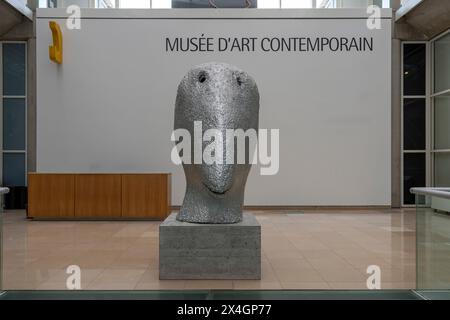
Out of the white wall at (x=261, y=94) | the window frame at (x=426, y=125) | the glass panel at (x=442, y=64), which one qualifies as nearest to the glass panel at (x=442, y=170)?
the window frame at (x=426, y=125)

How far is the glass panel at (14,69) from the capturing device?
40.0 feet

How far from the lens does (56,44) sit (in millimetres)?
11484

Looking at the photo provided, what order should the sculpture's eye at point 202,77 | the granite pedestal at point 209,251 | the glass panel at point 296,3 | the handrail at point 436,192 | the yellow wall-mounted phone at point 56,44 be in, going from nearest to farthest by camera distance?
the handrail at point 436,192, the granite pedestal at point 209,251, the sculpture's eye at point 202,77, the yellow wall-mounted phone at point 56,44, the glass panel at point 296,3

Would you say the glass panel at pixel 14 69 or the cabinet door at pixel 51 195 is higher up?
the glass panel at pixel 14 69

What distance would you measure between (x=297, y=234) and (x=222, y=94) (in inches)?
159

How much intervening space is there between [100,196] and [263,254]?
4.84m

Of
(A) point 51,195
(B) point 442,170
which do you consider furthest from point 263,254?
(B) point 442,170

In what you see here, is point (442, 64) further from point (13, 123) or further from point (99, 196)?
point (13, 123)

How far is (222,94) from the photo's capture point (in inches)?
188

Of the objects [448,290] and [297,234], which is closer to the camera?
[448,290]

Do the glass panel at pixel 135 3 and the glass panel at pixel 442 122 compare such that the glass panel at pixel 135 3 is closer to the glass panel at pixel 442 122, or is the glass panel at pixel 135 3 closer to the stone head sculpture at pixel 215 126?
the glass panel at pixel 442 122

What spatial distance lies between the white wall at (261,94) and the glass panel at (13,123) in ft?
2.79
